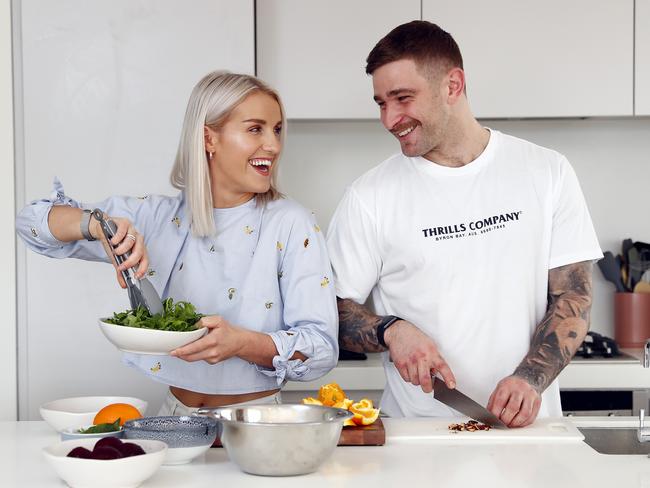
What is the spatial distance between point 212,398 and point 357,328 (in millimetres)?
380

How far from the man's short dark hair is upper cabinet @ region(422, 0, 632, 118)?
3.13 ft

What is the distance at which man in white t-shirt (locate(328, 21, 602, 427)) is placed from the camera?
2096 millimetres

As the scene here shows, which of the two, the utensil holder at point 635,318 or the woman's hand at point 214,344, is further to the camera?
A: the utensil holder at point 635,318

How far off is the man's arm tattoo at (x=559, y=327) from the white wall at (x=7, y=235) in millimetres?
1617

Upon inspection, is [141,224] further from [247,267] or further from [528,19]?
[528,19]

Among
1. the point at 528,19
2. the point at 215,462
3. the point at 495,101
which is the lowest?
the point at 215,462

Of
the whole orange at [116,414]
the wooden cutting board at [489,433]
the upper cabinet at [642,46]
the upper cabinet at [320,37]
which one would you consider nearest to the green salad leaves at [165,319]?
the whole orange at [116,414]

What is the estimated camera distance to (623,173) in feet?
11.5

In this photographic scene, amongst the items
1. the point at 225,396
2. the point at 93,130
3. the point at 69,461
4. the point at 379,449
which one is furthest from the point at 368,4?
the point at 69,461

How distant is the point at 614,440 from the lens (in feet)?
6.29

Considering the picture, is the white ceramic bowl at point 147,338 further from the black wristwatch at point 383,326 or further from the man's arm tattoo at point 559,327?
the man's arm tattoo at point 559,327

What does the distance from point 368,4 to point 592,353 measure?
1.43 metres

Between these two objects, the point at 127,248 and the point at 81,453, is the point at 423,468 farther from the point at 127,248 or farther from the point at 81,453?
the point at 127,248

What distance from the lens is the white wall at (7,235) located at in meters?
2.77
